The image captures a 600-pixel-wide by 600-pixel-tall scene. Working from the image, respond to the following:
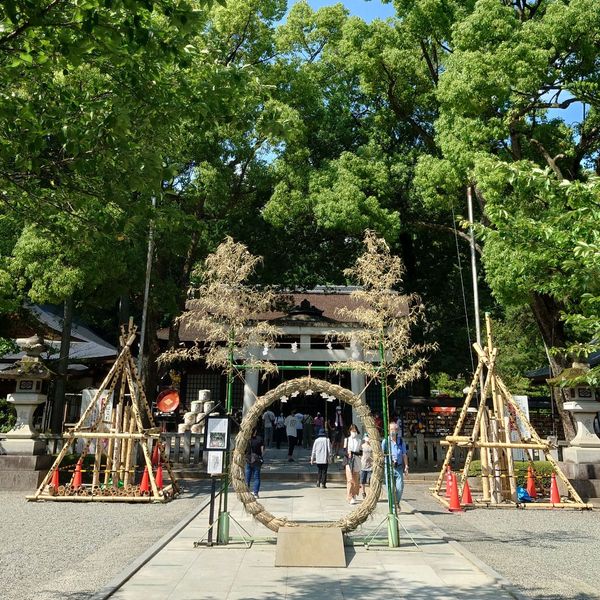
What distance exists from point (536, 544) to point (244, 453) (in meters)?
4.93

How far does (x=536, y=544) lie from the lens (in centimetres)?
891

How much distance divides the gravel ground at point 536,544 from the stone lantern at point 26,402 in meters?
9.84

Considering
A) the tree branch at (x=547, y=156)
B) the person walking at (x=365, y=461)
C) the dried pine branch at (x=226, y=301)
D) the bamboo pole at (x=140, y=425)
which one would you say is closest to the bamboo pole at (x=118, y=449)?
the bamboo pole at (x=140, y=425)

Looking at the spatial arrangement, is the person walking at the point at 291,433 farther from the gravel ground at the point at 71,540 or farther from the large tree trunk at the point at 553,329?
the large tree trunk at the point at 553,329

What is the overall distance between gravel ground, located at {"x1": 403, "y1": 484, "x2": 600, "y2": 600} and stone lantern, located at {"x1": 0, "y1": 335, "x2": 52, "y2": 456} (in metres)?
9.84

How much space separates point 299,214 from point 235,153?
10.2 feet

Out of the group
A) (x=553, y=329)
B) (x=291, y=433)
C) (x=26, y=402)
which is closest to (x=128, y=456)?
(x=26, y=402)

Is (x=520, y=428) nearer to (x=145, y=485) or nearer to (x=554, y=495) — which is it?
(x=554, y=495)

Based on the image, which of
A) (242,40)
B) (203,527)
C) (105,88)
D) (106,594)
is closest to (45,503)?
(203,527)

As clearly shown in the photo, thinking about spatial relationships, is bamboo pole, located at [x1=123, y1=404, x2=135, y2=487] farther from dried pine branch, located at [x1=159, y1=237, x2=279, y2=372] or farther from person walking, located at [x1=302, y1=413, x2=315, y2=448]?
person walking, located at [x1=302, y1=413, x2=315, y2=448]

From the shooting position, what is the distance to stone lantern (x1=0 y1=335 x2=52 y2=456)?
1433 cm

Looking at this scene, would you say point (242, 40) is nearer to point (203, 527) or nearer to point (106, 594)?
point (203, 527)

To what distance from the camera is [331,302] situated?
29.7m

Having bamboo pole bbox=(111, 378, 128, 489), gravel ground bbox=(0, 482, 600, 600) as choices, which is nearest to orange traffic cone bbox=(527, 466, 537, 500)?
gravel ground bbox=(0, 482, 600, 600)
